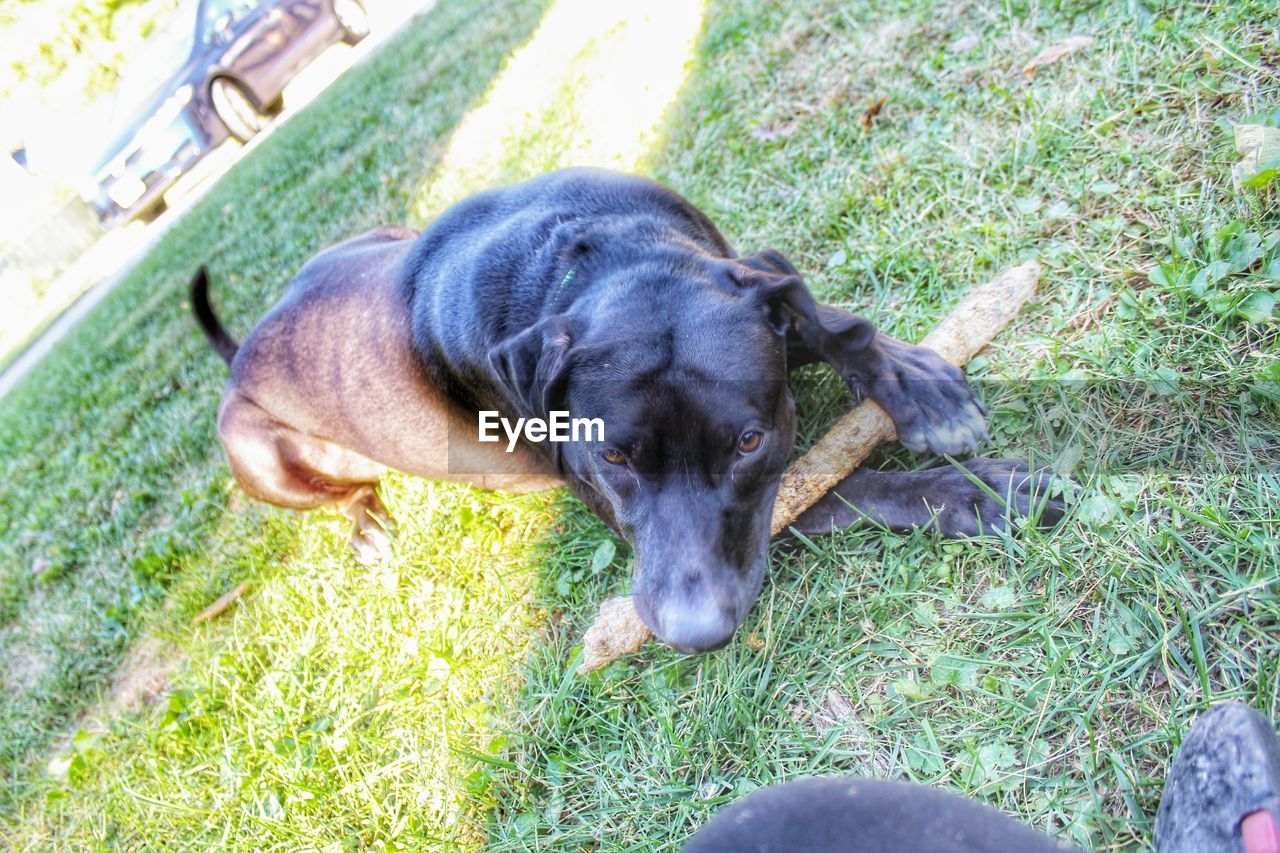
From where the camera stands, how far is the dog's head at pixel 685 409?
2377 millimetres

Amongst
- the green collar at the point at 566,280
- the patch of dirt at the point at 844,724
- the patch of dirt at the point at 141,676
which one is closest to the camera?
the patch of dirt at the point at 844,724

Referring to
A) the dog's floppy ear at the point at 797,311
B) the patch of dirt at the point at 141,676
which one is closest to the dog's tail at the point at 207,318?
the patch of dirt at the point at 141,676

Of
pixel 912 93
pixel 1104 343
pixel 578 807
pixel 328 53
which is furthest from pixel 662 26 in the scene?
pixel 328 53

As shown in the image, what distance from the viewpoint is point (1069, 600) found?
221cm

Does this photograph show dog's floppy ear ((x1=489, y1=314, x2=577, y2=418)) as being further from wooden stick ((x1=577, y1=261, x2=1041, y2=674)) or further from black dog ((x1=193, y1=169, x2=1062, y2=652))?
wooden stick ((x1=577, y1=261, x2=1041, y2=674))

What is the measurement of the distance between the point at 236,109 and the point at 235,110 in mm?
29

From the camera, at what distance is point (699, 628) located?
228 centimetres

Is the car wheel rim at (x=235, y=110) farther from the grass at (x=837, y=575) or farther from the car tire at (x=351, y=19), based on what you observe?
the grass at (x=837, y=575)

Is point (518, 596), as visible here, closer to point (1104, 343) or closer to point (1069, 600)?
point (1069, 600)

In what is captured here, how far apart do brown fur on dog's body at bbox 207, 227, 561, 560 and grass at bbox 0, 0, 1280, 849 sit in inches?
7.1

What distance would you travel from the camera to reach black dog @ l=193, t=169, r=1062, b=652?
2.42 m

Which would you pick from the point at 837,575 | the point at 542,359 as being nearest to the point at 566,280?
the point at 542,359

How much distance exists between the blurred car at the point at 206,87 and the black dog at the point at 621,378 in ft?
35.0

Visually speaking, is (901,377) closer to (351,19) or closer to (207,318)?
(207,318)
